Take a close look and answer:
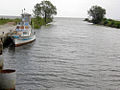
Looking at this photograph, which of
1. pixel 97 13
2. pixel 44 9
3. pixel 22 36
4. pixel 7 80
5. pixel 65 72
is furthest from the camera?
pixel 97 13

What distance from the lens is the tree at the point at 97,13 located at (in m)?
165

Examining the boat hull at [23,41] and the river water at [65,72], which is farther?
the boat hull at [23,41]

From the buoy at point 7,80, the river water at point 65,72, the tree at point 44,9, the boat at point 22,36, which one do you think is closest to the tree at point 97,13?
the tree at point 44,9

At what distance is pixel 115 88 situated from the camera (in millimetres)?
21438

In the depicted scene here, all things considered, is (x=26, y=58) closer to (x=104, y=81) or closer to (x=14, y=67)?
(x=14, y=67)

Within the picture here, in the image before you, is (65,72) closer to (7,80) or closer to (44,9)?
(7,80)

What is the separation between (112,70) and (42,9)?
372 ft

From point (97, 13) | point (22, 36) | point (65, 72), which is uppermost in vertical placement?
point (97, 13)

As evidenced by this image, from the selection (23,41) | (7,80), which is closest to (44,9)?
(23,41)

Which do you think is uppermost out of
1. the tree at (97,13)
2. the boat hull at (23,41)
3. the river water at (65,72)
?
the tree at (97,13)

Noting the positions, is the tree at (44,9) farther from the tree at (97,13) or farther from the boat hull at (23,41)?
the boat hull at (23,41)

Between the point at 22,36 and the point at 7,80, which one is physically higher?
the point at 22,36

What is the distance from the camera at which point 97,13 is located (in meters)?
166

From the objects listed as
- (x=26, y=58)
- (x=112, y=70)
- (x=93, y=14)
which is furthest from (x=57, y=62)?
(x=93, y=14)
